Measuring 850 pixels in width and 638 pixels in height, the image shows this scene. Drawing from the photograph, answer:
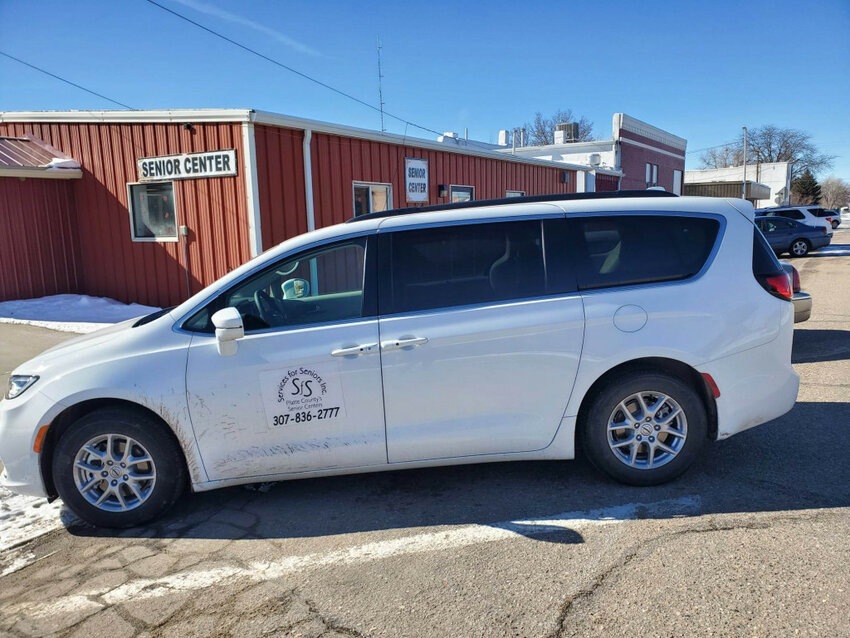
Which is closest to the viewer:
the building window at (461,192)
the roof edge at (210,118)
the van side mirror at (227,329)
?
the van side mirror at (227,329)

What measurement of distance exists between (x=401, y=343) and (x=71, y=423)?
204cm

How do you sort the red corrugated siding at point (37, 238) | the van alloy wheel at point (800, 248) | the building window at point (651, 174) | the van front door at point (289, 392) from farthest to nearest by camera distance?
the building window at point (651, 174) → the van alloy wheel at point (800, 248) → the red corrugated siding at point (37, 238) → the van front door at point (289, 392)

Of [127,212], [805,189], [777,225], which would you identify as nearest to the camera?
[127,212]

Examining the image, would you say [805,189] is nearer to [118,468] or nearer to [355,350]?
[355,350]

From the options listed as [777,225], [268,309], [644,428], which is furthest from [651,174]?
[268,309]

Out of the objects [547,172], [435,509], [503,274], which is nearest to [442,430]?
[435,509]

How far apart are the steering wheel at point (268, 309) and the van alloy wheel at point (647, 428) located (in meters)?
2.12

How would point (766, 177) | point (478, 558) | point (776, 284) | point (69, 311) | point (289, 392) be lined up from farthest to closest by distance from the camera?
1. point (766, 177)
2. point (69, 311)
3. point (776, 284)
4. point (289, 392)
5. point (478, 558)

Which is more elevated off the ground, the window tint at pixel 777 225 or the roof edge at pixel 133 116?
the roof edge at pixel 133 116

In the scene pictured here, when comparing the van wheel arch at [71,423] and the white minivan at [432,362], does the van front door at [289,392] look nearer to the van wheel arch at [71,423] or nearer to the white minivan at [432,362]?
the white minivan at [432,362]

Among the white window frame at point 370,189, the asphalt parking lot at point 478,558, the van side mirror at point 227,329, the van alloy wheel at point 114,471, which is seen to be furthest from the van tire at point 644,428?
the white window frame at point 370,189

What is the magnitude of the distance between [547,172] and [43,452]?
18128 millimetres

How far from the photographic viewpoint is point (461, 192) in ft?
50.9

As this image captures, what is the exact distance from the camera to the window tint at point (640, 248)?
3822 mm
